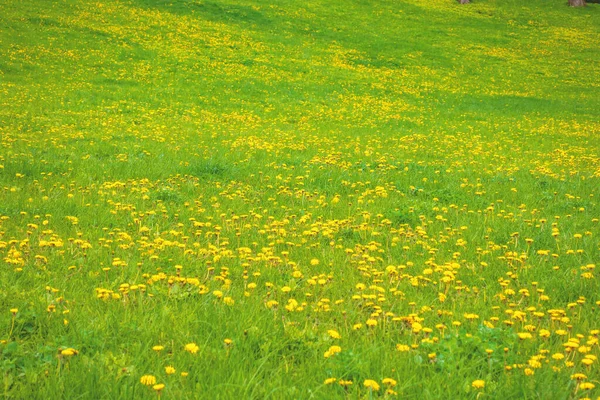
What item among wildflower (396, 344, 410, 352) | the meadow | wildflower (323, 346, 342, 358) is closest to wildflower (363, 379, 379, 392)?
the meadow

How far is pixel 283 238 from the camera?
6137 millimetres

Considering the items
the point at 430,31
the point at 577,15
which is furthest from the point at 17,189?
the point at 577,15

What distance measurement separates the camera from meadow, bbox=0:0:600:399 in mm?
3228

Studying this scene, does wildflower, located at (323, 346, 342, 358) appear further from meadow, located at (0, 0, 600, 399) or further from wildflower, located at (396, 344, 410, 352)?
wildflower, located at (396, 344, 410, 352)

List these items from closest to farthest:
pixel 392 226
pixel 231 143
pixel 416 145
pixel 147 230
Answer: pixel 147 230
pixel 392 226
pixel 231 143
pixel 416 145

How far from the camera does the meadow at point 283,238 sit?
10.6 feet

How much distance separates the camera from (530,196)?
8820 mm

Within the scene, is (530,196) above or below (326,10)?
below

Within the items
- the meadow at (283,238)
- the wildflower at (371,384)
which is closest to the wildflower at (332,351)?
the meadow at (283,238)

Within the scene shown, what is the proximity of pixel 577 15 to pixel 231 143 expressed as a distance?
45140 millimetres

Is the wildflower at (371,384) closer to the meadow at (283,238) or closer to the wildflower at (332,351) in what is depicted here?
the meadow at (283,238)

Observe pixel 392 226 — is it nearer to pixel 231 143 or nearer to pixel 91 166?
pixel 91 166

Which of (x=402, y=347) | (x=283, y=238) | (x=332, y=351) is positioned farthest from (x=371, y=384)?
(x=283, y=238)

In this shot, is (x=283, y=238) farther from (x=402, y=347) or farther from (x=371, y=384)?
(x=371, y=384)
